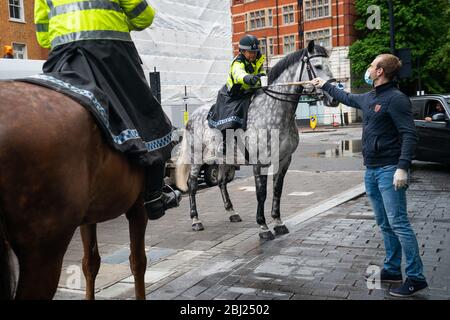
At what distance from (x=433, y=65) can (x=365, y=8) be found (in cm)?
875

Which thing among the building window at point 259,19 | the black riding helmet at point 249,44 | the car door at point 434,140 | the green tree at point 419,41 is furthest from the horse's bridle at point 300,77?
the building window at point 259,19

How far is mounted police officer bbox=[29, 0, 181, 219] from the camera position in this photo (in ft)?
9.60

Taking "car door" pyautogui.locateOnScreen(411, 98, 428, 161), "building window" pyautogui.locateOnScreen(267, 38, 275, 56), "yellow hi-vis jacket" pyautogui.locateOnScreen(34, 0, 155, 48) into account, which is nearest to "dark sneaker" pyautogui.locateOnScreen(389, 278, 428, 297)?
"yellow hi-vis jacket" pyautogui.locateOnScreen(34, 0, 155, 48)

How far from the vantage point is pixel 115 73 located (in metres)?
3.25

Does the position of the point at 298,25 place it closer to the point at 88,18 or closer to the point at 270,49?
the point at 270,49

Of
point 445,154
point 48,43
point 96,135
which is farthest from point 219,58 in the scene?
point 96,135

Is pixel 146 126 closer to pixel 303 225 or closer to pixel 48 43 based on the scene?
pixel 48 43

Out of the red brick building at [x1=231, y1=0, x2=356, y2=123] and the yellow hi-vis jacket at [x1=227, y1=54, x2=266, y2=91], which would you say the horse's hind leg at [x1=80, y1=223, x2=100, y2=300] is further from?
the red brick building at [x1=231, y1=0, x2=356, y2=123]

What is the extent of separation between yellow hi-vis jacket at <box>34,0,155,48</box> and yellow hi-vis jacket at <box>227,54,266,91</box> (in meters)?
3.48

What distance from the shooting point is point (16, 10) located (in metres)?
27.5

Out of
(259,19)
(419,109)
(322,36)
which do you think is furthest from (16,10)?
(322,36)

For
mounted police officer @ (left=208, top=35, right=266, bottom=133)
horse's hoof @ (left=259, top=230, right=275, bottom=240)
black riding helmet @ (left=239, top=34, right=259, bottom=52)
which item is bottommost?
horse's hoof @ (left=259, top=230, right=275, bottom=240)

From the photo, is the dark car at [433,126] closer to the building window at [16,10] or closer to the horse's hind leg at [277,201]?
the horse's hind leg at [277,201]

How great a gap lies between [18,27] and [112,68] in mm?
27077
